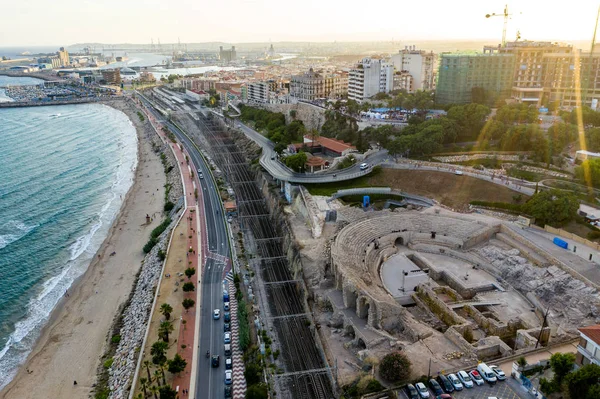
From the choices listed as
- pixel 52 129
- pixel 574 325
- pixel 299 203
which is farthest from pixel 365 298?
pixel 52 129

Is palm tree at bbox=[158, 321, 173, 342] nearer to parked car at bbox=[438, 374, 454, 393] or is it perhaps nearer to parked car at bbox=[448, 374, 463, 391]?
parked car at bbox=[438, 374, 454, 393]

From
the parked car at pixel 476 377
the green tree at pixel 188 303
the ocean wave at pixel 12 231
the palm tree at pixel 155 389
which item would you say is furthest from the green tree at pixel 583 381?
the ocean wave at pixel 12 231

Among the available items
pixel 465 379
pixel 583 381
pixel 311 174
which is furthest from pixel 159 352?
pixel 311 174

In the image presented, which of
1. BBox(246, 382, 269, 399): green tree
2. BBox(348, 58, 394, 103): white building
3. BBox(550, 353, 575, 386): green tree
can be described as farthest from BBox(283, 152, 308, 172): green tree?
BBox(550, 353, 575, 386): green tree

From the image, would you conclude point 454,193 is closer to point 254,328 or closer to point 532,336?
point 532,336

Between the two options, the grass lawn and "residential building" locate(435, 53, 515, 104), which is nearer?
the grass lawn

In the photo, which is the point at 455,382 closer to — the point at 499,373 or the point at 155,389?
the point at 499,373
